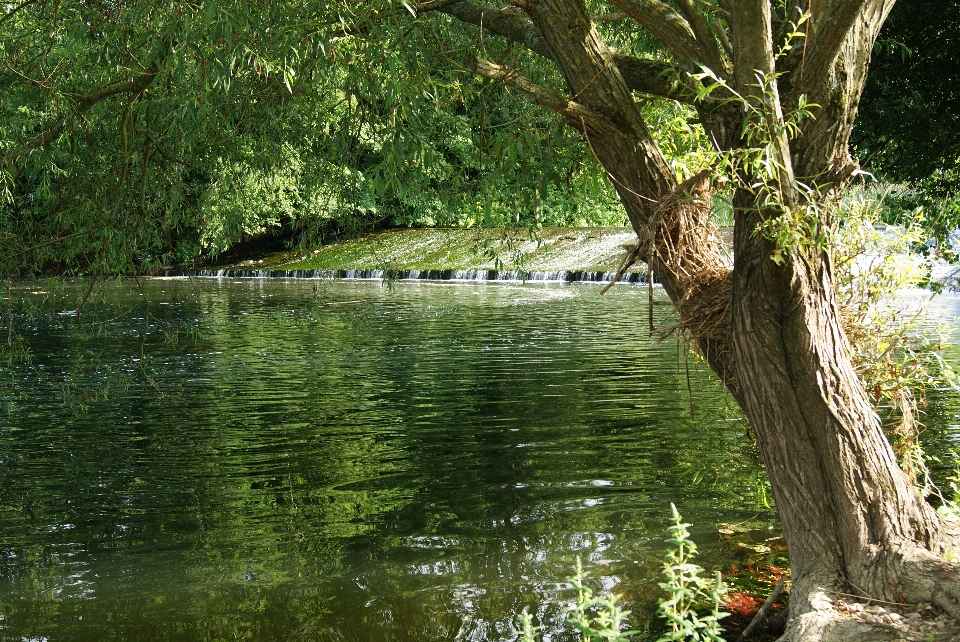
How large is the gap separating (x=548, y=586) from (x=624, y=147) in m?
3.00

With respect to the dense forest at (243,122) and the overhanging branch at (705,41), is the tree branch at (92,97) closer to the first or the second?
the dense forest at (243,122)

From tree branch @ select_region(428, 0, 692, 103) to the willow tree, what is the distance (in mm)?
114

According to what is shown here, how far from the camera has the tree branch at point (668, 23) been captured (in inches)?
186

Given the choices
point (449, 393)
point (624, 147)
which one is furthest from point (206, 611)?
point (449, 393)

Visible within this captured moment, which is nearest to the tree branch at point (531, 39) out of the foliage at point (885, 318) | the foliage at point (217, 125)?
the foliage at point (217, 125)

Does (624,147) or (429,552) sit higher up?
(624,147)

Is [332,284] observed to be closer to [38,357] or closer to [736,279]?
[38,357]

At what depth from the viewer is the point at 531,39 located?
17.6 feet

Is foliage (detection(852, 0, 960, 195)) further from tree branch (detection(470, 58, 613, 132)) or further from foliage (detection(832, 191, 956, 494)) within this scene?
tree branch (detection(470, 58, 613, 132))

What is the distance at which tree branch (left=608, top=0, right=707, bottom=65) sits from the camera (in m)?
4.72

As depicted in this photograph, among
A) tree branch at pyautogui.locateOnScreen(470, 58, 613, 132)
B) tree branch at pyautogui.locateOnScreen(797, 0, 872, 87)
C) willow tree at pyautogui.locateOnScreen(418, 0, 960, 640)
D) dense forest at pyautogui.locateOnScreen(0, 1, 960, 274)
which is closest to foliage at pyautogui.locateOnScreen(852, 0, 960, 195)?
dense forest at pyautogui.locateOnScreen(0, 1, 960, 274)

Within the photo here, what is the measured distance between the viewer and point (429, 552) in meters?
6.87

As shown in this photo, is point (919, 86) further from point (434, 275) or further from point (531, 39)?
point (434, 275)

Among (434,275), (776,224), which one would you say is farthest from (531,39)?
(434,275)
